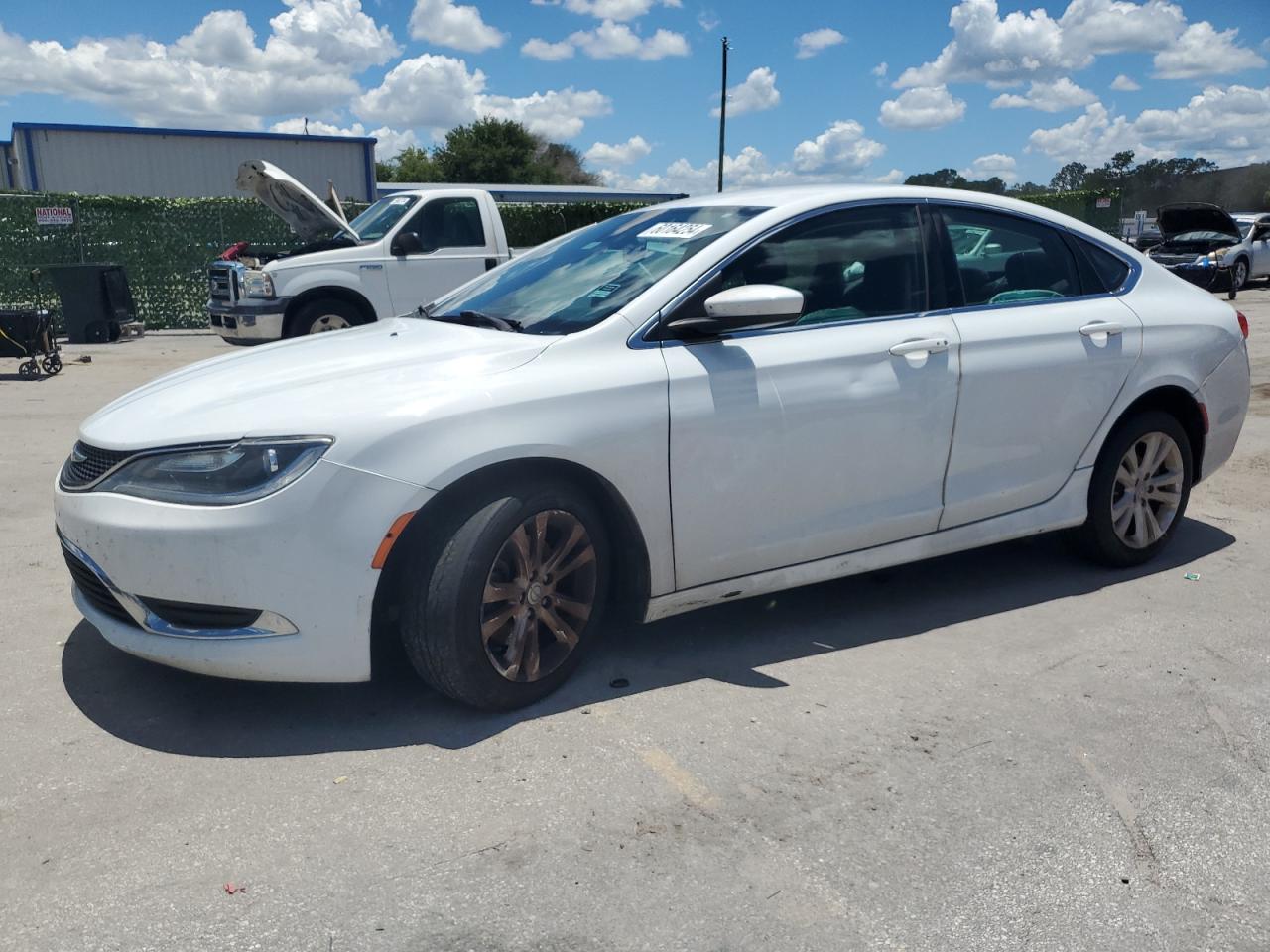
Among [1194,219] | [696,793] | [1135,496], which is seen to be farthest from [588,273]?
[1194,219]

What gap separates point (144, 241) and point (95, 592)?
16.2m

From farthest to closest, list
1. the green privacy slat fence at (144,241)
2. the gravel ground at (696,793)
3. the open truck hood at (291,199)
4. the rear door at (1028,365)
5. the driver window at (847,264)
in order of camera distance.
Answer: the green privacy slat fence at (144,241) < the open truck hood at (291,199) < the rear door at (1028,365) < the driver window at (847,264) < the gravel ground at (696,793)

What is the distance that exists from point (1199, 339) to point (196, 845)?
176 inches

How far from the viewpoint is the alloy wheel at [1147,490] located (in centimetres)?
481

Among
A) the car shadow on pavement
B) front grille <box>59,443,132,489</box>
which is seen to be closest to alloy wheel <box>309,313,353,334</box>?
the car shadow on pavement

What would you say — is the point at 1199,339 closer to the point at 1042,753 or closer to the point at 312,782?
the point at 1042,753

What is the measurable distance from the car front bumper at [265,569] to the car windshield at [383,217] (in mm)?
8262

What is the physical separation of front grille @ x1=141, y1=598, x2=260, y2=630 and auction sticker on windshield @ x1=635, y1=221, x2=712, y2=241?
→ 2013mm

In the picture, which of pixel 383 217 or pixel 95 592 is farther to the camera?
pixel 383 217

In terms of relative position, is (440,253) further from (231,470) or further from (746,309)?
(231,470)

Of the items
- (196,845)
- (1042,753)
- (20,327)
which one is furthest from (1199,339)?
(20,327)

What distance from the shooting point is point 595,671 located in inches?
150

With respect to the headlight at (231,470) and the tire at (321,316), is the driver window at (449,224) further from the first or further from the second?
the headlight at (231,470)

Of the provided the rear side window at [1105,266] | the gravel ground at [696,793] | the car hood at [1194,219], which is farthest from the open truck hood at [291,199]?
the car hood at [1194,219]
